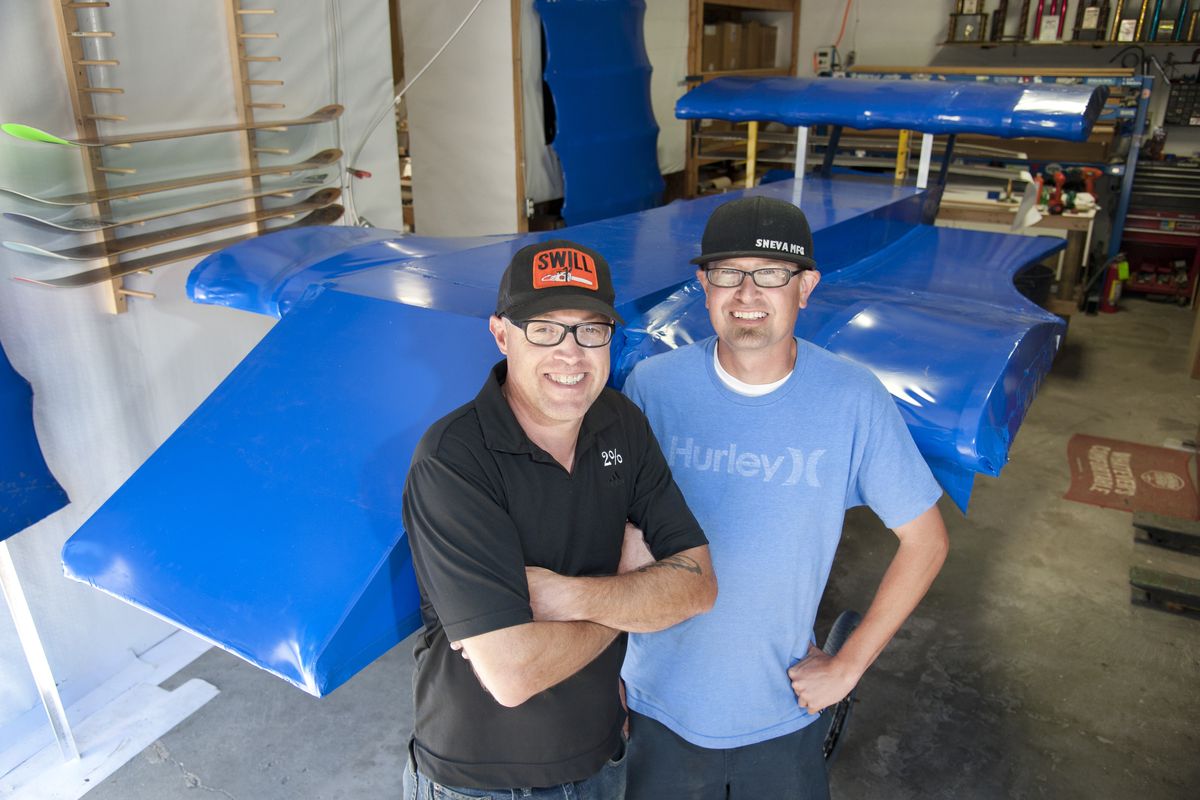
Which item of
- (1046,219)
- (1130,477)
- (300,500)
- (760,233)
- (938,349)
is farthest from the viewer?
(1046,219)

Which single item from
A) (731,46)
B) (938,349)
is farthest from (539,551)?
(731,46)

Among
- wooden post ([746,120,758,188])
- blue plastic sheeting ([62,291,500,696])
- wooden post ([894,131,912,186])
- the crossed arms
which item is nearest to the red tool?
wooden post ([894,131,912,186])

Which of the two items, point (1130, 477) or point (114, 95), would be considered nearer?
point (114, 95)

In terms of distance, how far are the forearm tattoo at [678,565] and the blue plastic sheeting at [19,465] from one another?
207cm

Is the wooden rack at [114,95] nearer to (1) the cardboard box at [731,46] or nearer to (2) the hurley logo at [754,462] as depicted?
(2) the hurley logo at [754,462]

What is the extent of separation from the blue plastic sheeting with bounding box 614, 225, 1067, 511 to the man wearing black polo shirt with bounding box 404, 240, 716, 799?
62 cm

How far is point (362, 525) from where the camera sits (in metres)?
1.79

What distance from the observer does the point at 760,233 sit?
1.79 meters

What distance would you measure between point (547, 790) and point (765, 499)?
2.25 feet

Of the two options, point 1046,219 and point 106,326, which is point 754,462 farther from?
point 1046,219

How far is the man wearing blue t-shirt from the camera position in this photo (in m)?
1.75

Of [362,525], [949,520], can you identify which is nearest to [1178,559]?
[949,520]

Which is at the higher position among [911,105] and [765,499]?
[911,105]

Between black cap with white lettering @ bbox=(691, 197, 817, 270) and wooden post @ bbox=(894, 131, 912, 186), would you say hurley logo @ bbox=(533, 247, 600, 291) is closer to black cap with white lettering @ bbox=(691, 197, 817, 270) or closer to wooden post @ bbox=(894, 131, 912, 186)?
black cap with white lettering @ bbox=(691, 197, 817, 270)
